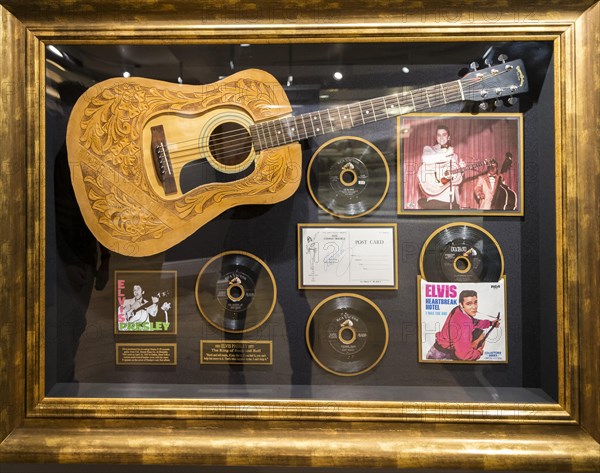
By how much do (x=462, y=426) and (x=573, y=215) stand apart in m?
0.54

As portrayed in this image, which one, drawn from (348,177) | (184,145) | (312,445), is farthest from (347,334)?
(184,145)

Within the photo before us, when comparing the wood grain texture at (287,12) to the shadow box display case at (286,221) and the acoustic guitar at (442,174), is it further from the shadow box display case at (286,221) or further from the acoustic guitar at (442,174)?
the acoustic guitar at (442,174)

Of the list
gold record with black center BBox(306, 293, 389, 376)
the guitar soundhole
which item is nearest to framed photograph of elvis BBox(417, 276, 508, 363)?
gold record with black center BBox(306, 293, 389, 376)

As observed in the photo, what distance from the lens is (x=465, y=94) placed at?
106 centimetres

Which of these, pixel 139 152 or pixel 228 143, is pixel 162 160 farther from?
pixel 228 143

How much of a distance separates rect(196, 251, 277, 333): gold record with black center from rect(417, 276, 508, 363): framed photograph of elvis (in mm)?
369

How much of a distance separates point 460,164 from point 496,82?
21 cm

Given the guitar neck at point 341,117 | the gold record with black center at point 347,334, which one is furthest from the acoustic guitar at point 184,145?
the gold record with black center at point 347,334

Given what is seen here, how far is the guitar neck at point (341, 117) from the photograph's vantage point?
3.50 ft

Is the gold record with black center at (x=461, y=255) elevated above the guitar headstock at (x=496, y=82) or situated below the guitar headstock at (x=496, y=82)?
below

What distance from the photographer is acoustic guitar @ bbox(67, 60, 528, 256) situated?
1.07 metres

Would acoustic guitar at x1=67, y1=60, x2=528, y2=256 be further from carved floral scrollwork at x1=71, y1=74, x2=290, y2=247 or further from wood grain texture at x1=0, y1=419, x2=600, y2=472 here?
wood grain texture at x1=0, y1=419, x2=600, y2=472

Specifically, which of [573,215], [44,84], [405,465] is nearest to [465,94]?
[573,215]

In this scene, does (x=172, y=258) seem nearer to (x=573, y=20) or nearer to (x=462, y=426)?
(x=462, y=426)
